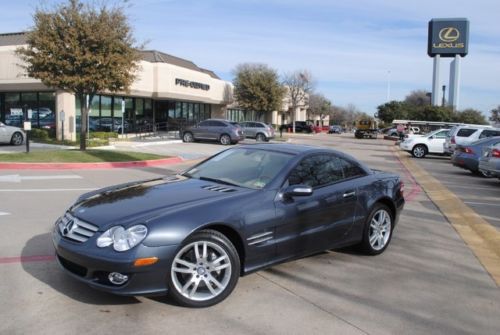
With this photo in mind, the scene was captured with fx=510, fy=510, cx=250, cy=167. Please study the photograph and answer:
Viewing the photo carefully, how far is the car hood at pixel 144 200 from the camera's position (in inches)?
176

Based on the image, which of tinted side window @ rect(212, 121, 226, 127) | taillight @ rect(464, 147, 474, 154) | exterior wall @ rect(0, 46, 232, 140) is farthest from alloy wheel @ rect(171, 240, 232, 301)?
tinted side window @ rect(212, 121, 226, 127)

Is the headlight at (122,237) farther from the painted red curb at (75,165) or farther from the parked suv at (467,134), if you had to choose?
the parked suv at (467,134)

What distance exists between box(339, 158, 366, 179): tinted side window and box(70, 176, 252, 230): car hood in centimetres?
169

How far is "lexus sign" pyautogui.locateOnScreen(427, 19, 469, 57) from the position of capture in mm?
76000

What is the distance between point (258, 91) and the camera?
154 feet

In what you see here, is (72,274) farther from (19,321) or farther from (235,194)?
(235,194)

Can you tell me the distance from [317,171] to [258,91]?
137 ft

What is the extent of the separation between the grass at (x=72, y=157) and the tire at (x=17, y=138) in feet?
22.1

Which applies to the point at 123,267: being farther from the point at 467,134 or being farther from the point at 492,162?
the point at 467,134

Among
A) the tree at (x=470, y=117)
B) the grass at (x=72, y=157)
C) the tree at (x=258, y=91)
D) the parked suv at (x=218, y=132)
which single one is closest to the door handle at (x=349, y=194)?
the grass at (x=72, y=157)

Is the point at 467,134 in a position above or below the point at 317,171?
above

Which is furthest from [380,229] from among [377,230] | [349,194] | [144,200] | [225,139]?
[225,139]

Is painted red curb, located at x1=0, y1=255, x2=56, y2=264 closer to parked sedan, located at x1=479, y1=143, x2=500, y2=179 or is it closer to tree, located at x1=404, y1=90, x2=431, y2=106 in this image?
parked sedan, located at x1=479, y1=143, x2=500, y2=179

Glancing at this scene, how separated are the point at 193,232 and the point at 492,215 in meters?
7.18
